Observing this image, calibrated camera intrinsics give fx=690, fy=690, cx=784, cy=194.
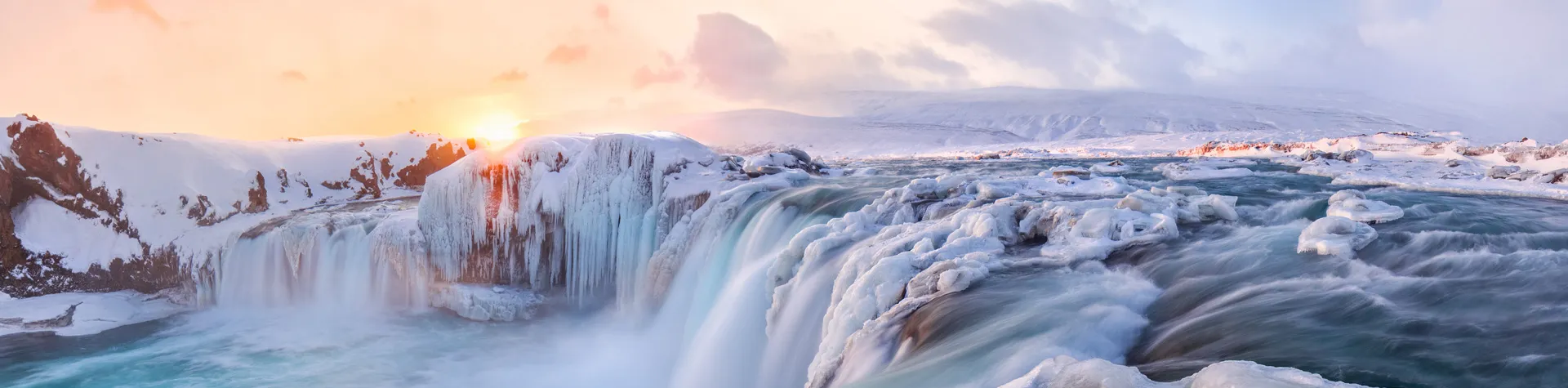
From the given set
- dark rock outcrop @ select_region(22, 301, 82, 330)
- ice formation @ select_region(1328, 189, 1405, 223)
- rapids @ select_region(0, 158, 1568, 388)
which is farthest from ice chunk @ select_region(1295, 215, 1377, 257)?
dark rock outcrop @ select_region(22, 301, 82, 330)

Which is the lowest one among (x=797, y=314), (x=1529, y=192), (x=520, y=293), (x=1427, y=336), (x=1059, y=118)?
(x=520, y=293)

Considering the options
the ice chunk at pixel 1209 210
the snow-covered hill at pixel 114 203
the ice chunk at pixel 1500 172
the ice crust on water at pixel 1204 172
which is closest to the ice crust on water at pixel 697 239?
the ice chunk at pixel 1209 210

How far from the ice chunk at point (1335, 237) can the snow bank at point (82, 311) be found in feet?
73.6

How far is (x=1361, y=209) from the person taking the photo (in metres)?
8.20

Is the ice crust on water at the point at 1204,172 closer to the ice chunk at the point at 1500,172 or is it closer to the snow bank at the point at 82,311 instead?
the ice chunk at the point at 1500,172

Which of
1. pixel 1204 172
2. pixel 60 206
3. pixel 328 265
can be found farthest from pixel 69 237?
pixel 1204 172

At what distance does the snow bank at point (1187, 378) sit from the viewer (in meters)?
3.20

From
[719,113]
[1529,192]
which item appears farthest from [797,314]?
[719,113]

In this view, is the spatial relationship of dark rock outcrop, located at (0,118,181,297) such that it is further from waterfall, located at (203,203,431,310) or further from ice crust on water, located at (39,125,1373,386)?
ice crust on water, located at (39,125,1373,386)

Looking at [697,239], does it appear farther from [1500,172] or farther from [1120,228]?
[1500,172]

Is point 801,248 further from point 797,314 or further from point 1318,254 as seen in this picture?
point 1318,254

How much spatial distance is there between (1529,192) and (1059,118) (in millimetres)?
139315

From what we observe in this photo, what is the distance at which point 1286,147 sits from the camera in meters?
29.8

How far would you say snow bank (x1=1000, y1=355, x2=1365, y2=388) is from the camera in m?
3.20
